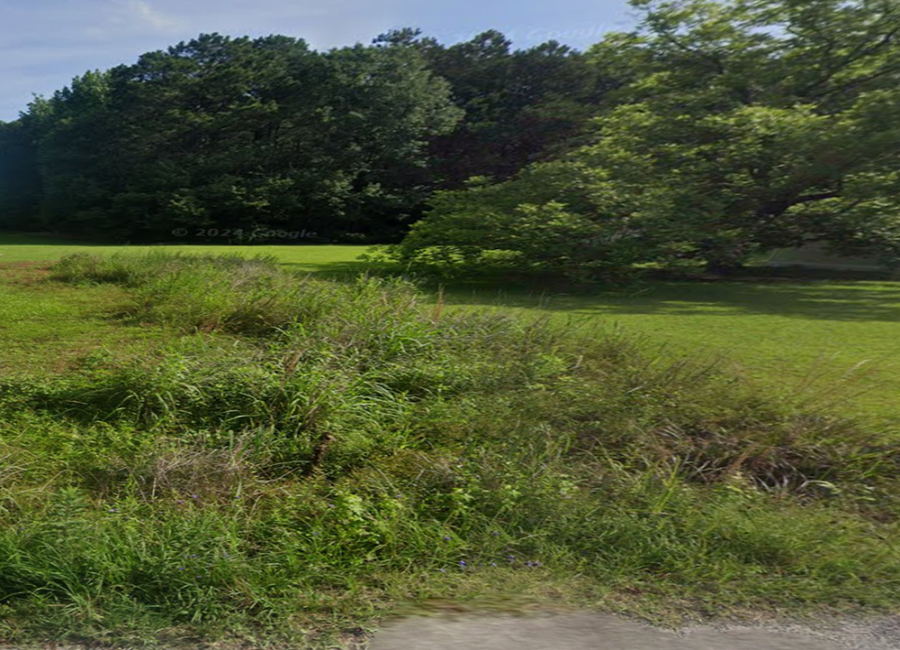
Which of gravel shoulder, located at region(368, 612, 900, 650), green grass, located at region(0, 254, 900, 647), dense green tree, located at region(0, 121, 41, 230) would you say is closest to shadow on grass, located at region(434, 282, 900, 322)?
green grass, located at region(0, 254, 900, 647)

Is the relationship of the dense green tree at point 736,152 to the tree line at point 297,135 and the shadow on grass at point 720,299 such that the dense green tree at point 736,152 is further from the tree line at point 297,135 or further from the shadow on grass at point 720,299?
the tree line at point 297,135

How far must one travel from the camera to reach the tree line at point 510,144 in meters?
15.6

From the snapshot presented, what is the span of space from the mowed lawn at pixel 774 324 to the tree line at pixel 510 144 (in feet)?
3.26

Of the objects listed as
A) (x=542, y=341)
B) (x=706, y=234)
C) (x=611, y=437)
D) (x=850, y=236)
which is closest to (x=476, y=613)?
(x=611, y=437)

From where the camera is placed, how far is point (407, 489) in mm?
4949

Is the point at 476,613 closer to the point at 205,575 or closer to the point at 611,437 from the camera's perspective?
the point at 205,575

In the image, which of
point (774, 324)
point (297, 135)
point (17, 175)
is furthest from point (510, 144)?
point (774, 324)

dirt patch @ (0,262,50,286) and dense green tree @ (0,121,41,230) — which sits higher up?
dense green tree @ (0,121,41,230)

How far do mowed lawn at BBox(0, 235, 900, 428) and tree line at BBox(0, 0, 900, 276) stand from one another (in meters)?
0.99

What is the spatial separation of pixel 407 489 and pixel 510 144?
134ft

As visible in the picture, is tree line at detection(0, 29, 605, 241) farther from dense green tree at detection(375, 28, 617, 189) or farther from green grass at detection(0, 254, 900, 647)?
green grass at detection(0, 254, 900, 647)

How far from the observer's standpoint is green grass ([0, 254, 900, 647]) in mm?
3803

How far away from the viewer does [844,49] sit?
15977 mm

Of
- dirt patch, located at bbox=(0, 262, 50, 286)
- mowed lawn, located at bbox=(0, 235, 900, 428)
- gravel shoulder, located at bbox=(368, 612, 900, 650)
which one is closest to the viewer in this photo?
gravel shoulder, located at bbox=(368, 612, 900, 650)
